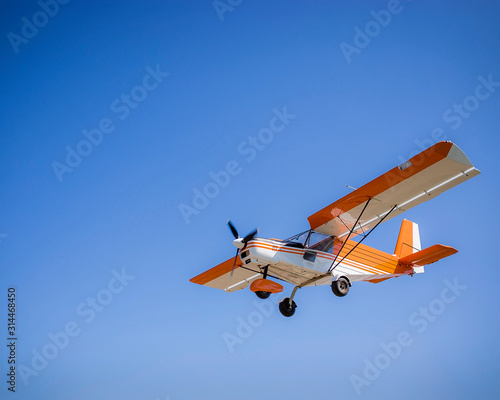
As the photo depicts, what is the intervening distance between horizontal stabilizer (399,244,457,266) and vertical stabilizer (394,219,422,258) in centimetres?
62

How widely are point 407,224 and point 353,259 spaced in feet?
14.8

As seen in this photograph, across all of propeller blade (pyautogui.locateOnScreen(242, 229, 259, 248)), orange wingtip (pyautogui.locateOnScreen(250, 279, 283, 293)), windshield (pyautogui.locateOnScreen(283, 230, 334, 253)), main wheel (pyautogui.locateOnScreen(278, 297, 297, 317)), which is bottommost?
main wheel (pyautogui.locateOnScreen(278, 297, 297, 317))

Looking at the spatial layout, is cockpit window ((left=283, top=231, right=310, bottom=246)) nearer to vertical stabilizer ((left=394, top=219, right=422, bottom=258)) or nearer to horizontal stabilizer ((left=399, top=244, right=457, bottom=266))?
horizontal stabilizer ((left=399, top=244, right=457, bottom=266))

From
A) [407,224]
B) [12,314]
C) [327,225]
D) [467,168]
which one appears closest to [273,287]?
[327,225]

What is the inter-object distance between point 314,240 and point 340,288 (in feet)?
5.57

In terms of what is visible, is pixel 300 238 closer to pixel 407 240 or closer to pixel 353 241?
pixel 353 241

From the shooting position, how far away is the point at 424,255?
15555 millimetres

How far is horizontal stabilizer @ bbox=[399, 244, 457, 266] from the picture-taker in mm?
14688

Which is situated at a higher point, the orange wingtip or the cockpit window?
the cockpit window

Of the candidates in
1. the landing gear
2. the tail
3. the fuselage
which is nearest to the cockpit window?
the fuselage

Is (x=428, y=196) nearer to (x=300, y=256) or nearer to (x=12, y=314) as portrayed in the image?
(x=300, y=256)

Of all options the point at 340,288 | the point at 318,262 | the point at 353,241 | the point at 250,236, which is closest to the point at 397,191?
the point at 353,241

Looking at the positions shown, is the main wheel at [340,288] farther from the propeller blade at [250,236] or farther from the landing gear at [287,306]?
the propeller blade at [250,236]

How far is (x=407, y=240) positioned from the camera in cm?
1783
